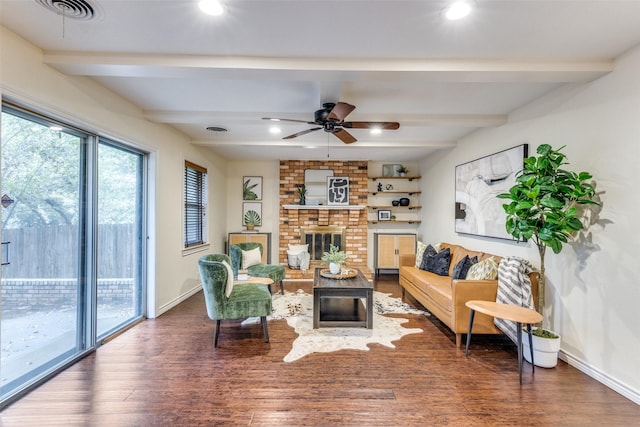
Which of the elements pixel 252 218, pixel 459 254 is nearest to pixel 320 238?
pixel 252 218

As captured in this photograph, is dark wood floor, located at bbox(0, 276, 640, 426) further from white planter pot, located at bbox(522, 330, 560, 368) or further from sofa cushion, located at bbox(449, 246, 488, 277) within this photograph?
sofa cushion, located at bbox(449, 246, 488, 277)

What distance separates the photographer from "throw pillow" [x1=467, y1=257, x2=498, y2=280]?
3004 mm

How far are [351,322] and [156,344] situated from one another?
2099 mm

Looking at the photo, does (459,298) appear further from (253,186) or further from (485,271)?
(253,186)

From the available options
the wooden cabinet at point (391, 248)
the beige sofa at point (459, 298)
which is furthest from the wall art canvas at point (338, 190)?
the beige sofa at point (459, 298)

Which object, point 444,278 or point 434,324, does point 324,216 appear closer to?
A: point 444,278

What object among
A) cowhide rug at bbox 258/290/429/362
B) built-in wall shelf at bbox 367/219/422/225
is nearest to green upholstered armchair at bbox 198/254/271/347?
cowhide rug at bbox 258/290/429/362

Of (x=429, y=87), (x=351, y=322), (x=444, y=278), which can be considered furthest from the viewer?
(x=444, y=278)

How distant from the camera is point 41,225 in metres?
2.35

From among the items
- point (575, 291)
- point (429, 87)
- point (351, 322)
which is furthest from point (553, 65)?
point (351, 322)

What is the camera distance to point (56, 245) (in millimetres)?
2486

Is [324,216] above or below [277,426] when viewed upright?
above

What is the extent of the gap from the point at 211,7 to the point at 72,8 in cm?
84

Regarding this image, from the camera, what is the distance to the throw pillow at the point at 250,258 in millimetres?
4738
